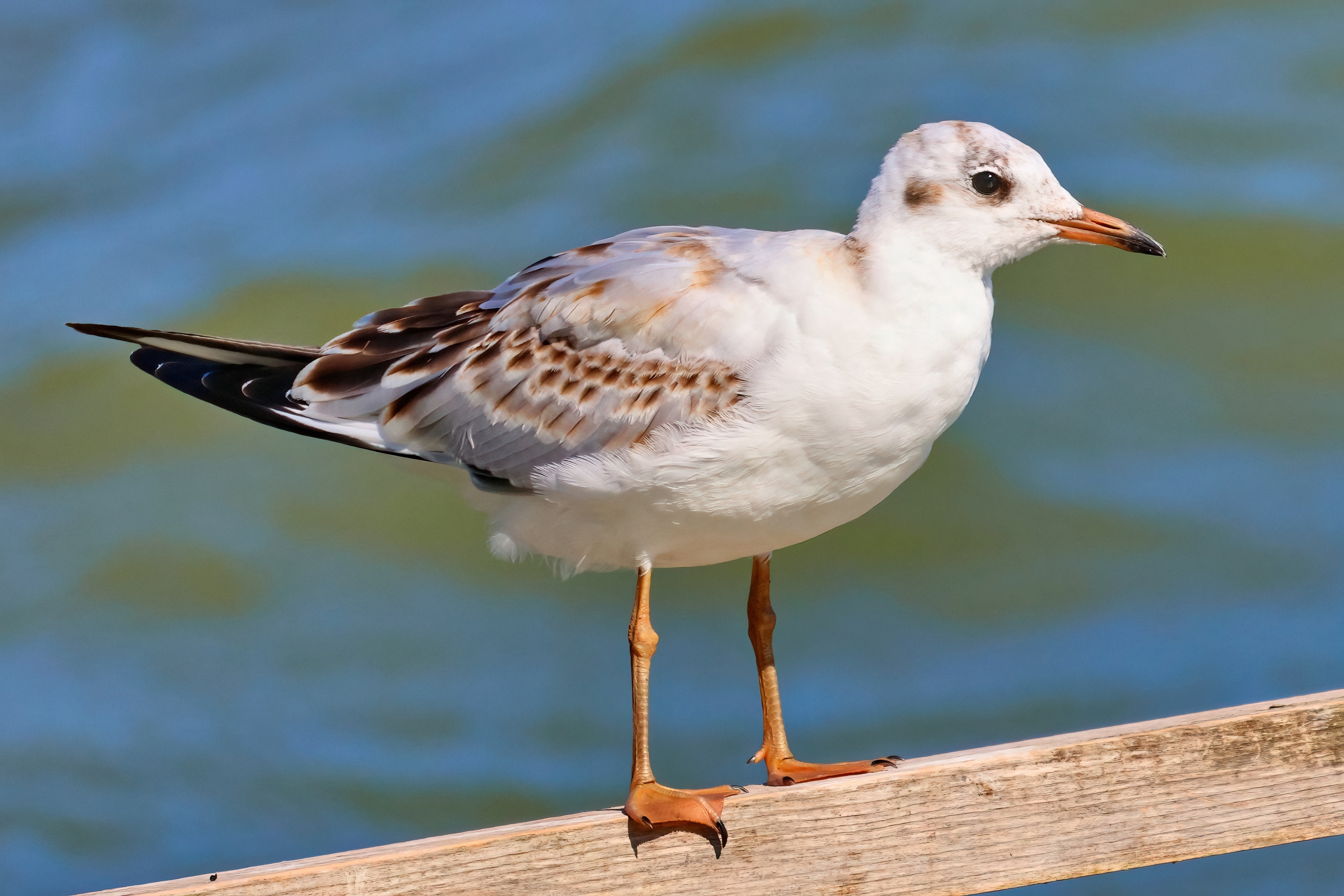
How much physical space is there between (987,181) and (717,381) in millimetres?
604

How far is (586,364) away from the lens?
3.06 meters

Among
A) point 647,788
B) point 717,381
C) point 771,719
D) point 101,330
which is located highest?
point 101,330

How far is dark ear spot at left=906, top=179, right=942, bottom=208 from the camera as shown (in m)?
2.74

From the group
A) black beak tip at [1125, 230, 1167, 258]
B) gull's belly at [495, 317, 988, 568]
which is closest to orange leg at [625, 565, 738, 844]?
gull's belly at [495, 317, 988, 568]

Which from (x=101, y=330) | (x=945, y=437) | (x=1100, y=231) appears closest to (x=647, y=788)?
(x=1100, y=231)

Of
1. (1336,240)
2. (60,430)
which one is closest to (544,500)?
(60,430)

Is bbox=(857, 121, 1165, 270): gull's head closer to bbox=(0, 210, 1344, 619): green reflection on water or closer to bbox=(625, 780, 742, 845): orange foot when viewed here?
bbox=(625, 780, 742, 845): orange foot

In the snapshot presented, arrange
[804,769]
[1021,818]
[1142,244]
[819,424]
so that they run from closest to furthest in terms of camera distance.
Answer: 1. [1021,818]
2. [819,424]
3. [1142,244]
4. [804,769]

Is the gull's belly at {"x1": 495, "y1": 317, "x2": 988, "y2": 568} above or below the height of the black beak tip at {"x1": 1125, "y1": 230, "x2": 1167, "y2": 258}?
below

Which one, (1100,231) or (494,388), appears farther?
(494,388)

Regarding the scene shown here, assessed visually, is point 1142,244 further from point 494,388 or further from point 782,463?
point 494,388

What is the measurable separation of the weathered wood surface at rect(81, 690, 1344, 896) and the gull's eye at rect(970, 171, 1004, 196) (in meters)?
0.98

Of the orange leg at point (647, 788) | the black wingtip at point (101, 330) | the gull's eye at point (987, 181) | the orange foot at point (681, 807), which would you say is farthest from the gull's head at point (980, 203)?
the black wingtip at point (101, 330)

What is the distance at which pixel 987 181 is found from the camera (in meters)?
2.73
